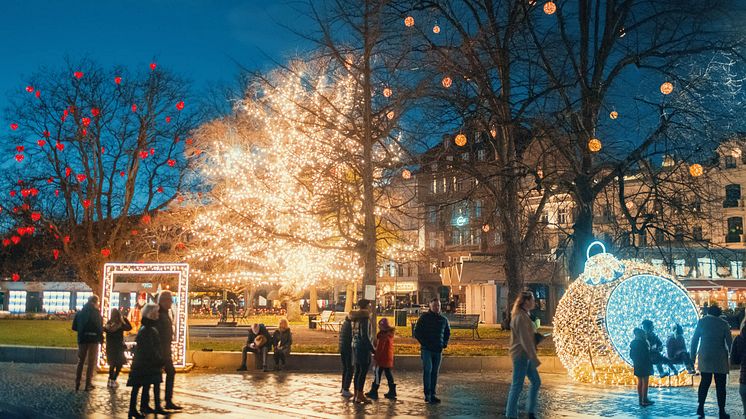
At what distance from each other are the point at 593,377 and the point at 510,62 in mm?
10297

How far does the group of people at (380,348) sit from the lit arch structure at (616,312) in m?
4.18

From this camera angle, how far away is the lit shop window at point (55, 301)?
72750 millimetres

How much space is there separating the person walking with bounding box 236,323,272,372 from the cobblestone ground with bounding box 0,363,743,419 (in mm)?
985

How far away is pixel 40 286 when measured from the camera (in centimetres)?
7431

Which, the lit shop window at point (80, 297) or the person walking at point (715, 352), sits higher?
the lit shop window at point (80, 297)

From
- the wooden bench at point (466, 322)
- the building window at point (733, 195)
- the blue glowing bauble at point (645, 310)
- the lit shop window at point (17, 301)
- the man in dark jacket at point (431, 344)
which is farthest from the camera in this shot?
the lit shop window at point (17, 301)

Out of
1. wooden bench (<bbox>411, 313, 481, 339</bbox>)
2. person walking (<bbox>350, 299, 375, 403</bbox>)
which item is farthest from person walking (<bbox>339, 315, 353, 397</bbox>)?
wooden bench (<bbox>411, 313, 481, 339</bbox>)

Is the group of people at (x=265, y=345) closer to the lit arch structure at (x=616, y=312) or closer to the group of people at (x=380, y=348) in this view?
the group of people at (x=380, y=348)

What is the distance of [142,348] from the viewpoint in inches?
438

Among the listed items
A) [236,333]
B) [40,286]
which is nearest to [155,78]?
[236,333]

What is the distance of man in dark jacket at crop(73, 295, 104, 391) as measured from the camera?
14922 millimetres

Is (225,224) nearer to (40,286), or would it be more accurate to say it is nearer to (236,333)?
(236,333)

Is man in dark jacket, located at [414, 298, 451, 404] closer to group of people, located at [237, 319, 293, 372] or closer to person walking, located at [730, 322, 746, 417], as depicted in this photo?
person walking, located at [730, 322, 746, 417]

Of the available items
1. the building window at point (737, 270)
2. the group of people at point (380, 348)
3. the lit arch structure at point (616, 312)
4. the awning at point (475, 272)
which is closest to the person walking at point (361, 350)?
the group of people at point (380, 348)
